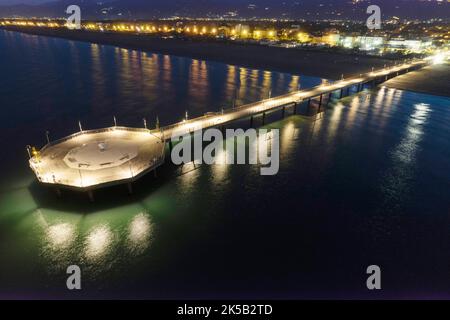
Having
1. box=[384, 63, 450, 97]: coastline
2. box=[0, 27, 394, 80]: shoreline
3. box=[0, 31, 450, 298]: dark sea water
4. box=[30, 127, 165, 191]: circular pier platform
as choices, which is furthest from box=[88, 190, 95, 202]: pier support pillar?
box=[384, 63, 450, 97]: coastline

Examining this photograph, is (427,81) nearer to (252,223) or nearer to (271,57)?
(271,57)

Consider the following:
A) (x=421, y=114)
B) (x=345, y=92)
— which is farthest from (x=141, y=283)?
(x=345, y=92)

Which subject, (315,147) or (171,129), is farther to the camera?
(315,147)

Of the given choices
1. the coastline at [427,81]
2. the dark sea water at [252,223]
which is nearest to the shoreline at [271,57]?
the coastline at [427,81]

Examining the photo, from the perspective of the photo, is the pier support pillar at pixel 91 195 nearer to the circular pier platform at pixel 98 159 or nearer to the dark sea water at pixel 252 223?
the dark sea water at pixel 252 223

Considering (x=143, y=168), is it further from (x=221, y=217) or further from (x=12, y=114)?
(x=12, y=114)

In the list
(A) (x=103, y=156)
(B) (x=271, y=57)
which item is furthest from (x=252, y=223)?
(B) (x=271, y=57)
